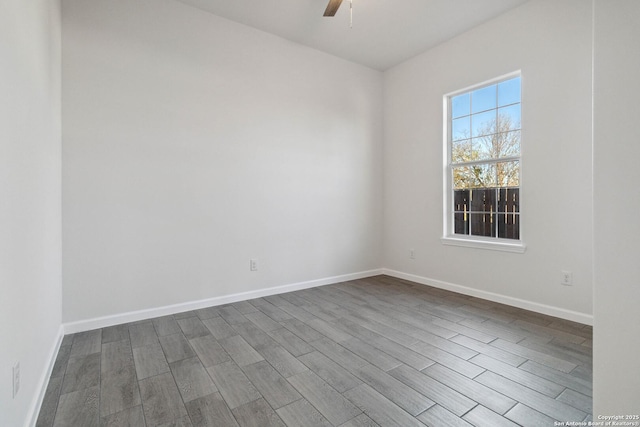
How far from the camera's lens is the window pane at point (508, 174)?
128 inches

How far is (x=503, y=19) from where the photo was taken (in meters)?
3.22

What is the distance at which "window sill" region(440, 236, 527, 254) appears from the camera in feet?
10.4

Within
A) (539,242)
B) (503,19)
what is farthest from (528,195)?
(503,19)

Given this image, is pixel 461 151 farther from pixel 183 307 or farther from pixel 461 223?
pixel 183 307

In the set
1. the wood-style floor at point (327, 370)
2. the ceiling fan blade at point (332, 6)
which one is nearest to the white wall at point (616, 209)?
the wood-style floor at point (327, 370)

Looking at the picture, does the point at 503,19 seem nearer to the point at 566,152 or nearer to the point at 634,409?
the point at 566,152

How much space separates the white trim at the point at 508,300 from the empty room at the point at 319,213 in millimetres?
22

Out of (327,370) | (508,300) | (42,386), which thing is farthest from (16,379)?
(508,300)

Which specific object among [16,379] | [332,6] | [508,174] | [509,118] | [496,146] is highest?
[332,6]

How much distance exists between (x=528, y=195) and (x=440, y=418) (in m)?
2.51

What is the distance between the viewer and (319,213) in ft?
13.3

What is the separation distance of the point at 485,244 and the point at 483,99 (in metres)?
1.70

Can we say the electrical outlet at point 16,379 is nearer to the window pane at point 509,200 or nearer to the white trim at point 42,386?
the white trim at point 42,386

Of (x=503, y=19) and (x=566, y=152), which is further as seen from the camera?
(x=503, y=19)
